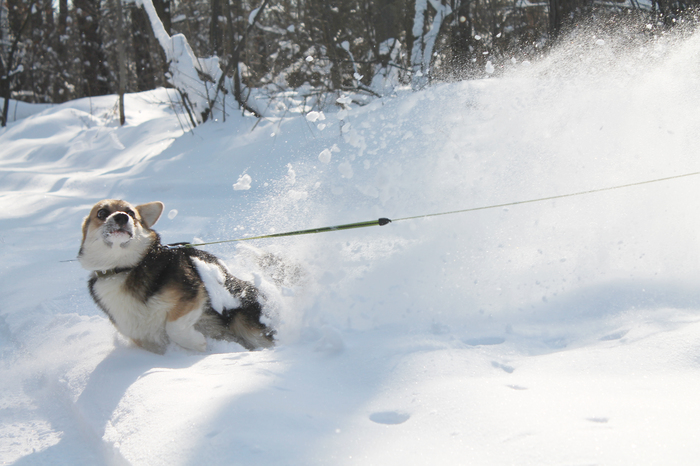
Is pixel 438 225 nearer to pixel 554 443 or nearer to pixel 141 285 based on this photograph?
pixel 141 285

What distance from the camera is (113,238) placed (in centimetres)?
283

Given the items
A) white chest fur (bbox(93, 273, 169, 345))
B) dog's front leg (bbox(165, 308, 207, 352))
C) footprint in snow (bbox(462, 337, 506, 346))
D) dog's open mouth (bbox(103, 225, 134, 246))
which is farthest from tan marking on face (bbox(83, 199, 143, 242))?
footprint in snow (bbox(462, 337, 506, 346))

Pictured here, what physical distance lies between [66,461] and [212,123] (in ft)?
25.5

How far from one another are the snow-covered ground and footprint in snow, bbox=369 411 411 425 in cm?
1

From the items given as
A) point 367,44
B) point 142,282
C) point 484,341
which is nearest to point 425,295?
point 484,341

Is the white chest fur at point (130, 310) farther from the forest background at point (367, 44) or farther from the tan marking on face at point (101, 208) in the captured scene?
the forest background at point (367, 44)

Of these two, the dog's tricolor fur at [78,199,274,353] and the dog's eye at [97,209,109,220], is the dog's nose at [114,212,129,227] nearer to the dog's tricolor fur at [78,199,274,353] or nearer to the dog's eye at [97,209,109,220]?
the dog's tricolor fur at [78,199,274,353]

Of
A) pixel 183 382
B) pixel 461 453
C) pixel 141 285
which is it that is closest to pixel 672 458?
pixel 461 453

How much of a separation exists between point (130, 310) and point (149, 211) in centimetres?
69

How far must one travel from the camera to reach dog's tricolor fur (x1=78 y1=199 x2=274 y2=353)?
289 centimetres

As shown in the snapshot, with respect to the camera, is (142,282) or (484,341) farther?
(142,282)

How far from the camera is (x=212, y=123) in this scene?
29.5 feet

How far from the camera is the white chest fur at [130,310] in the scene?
113 inches

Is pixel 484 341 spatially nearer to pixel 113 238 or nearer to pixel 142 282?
pixel 142 282
